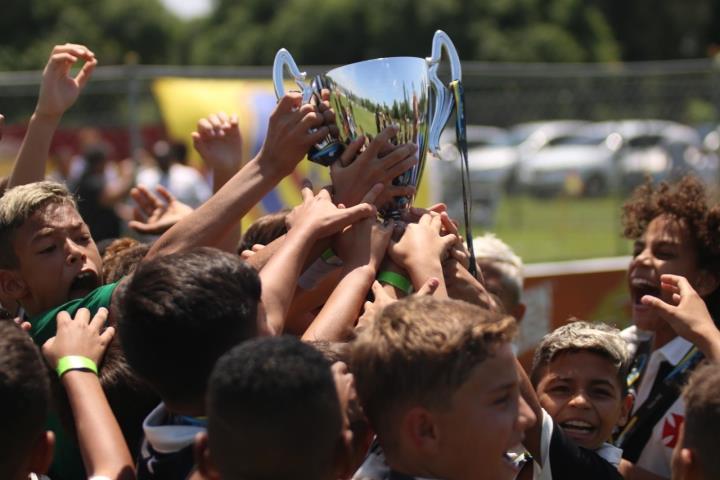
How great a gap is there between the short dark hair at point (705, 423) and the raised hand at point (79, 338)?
1332 mm

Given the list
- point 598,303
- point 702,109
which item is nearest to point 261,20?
point 702,109

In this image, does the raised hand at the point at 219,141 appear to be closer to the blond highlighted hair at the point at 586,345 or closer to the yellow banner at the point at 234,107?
the blond highlighted hair at the point at 586,345

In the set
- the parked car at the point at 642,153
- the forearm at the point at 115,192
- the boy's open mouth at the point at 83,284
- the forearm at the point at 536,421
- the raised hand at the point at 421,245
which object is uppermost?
the raised hand at the point at 421,245

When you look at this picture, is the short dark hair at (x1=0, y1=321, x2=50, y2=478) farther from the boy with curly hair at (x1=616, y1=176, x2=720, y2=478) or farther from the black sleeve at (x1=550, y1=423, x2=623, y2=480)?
the boy with curly hair at (x1=616, y1=176, x2=720, y2=478)

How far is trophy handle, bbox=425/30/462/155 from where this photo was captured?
305cm

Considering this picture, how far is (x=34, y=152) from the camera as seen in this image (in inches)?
145

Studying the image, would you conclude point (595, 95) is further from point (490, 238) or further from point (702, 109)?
point (490, 238)

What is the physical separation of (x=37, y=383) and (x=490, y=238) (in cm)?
287

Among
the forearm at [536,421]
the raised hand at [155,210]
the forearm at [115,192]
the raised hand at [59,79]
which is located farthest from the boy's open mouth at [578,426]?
the forearm at [115,192]

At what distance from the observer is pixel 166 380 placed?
2357 millimetres

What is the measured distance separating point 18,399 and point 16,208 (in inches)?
36.6

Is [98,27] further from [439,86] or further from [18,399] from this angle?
[18,399]

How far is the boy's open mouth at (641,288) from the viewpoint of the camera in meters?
3.98

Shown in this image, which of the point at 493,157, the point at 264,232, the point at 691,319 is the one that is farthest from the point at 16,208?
the point at 493,157
